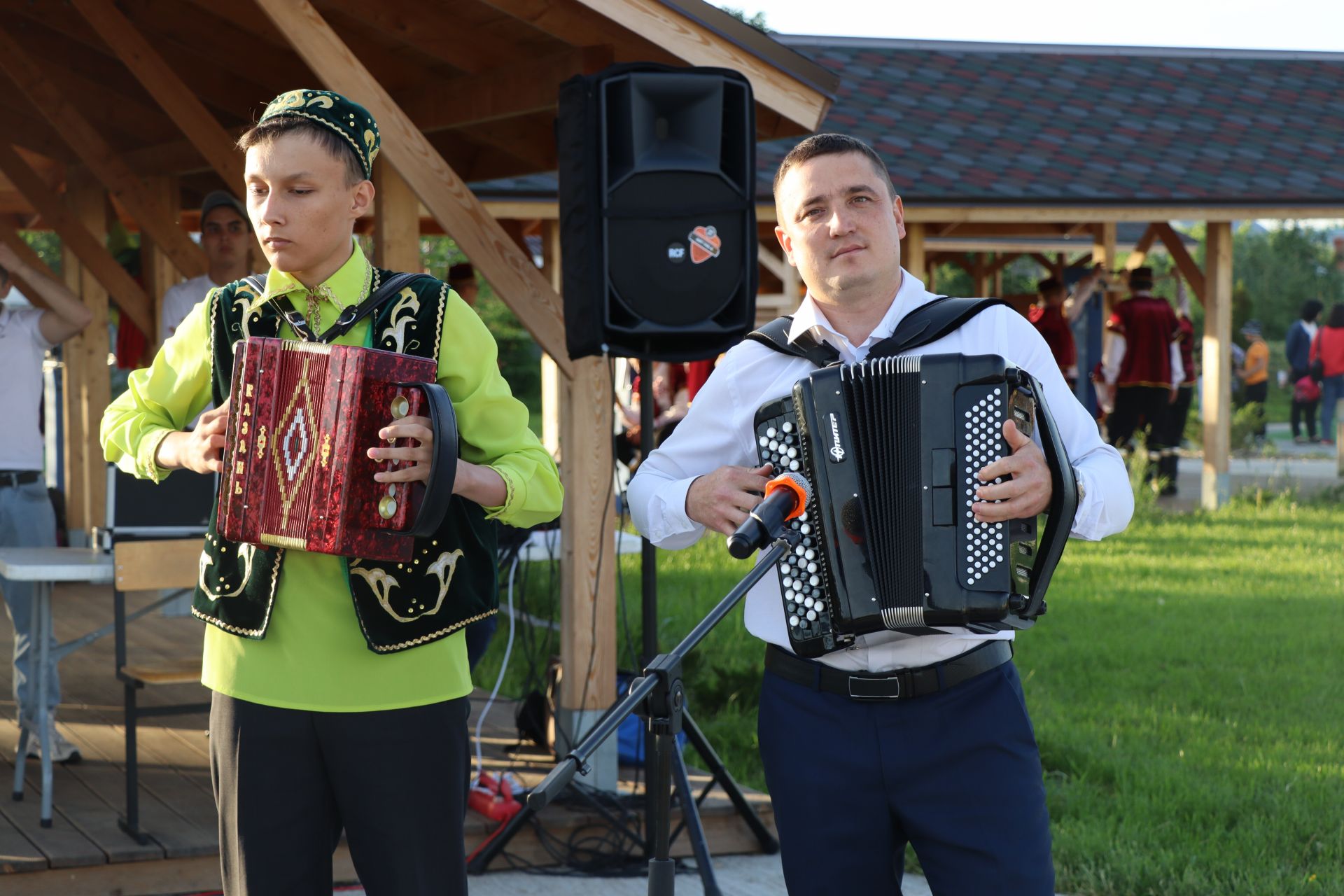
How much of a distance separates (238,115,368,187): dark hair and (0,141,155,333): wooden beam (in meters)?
6.31

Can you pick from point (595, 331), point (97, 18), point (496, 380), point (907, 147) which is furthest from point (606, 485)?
point (907, 147)

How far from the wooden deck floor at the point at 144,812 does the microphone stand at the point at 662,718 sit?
2.50m

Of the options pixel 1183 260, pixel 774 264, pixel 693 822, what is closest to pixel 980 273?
pixel 774 264

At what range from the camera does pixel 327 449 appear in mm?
2252

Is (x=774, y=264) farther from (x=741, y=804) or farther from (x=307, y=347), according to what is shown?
(x=307, y=347)

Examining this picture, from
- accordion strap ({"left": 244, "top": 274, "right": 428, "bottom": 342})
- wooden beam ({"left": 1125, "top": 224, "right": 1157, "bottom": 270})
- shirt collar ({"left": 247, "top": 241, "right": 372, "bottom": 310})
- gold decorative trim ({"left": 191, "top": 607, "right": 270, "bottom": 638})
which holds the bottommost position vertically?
gold decorative trim ({"left": 191, "top": 607, "right": 270, "bottom": 638})

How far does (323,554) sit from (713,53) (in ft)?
9.01

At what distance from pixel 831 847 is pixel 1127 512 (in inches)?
31.4

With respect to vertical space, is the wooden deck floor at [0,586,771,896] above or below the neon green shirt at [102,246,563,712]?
below

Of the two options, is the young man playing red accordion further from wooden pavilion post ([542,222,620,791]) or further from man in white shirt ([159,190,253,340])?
man in white shirt ([159,190,253,340])

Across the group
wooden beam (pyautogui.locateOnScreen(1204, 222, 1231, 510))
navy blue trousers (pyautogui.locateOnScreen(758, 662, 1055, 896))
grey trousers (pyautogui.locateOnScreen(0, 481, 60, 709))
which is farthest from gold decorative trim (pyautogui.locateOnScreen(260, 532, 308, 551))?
wooden beam (pyautogui.locateOnScreen(1204, 222, 1231, 510))

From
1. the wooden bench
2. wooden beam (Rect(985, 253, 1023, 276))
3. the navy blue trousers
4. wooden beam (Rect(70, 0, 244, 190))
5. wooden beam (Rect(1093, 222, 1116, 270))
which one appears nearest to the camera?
the navy blue trousers

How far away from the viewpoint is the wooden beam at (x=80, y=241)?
26.8 feet

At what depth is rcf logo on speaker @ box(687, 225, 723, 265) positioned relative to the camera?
4.23m
